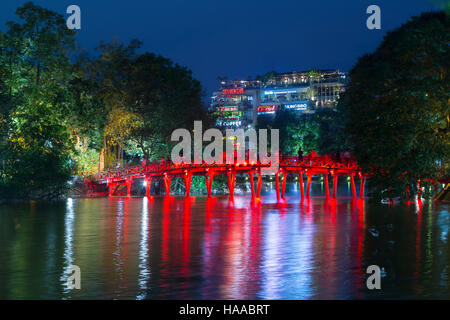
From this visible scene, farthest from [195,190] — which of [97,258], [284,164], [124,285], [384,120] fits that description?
[124,285]

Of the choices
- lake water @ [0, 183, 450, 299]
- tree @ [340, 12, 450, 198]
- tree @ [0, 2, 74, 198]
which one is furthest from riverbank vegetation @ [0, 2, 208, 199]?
tree @ [340, 12, 450, 198]

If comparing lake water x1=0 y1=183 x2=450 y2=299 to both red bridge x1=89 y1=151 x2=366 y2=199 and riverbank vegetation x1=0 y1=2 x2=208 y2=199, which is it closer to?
riverbank vegetation x1=0 y1=2 x2=208 y2=199

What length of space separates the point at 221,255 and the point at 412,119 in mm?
12430

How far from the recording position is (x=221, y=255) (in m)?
27.5

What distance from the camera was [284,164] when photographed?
71.2 metres

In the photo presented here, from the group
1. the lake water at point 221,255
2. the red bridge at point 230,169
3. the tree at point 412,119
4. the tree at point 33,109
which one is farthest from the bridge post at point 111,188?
the tree at point 412,119

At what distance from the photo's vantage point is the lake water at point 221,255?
786 inches

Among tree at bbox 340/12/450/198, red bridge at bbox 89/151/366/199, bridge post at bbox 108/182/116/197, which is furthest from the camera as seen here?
bridge post at bbox 108/182/116/197

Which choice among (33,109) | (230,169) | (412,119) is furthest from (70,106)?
(412,119)

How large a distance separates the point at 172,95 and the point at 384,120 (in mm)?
51236

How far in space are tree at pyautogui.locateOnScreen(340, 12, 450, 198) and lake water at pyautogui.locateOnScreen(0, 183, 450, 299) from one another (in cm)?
352

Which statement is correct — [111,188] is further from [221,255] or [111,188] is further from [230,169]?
[221,255]

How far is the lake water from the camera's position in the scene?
1997 centimetres
